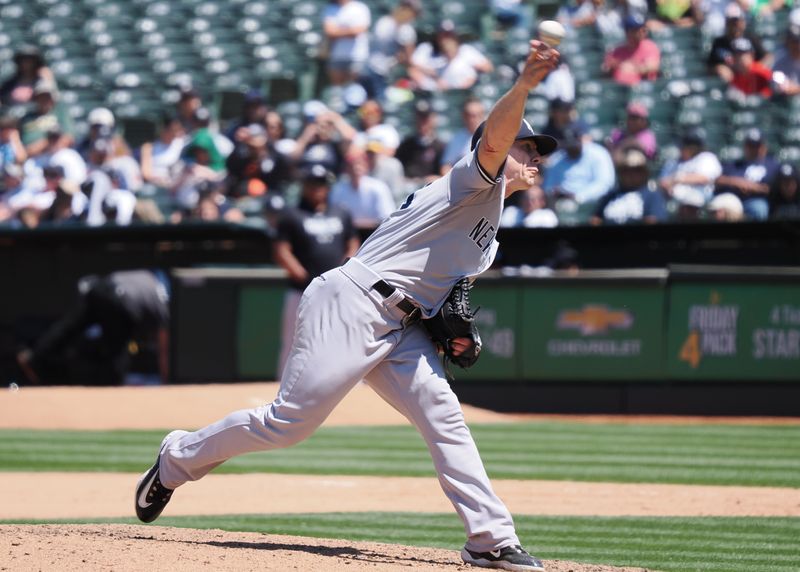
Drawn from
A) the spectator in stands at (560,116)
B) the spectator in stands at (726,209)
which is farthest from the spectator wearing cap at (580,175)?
the spectator in stands at (726,209)

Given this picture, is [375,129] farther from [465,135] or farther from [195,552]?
[195,552]

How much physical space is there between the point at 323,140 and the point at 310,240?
3.88 m

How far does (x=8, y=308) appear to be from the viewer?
15406 millimetres

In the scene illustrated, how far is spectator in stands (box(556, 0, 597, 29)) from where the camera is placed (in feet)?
55.6

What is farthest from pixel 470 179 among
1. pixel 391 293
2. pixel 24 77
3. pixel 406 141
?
pixel 24 77

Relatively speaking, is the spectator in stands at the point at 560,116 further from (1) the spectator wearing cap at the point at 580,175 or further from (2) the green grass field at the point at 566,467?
(2) the green grass field at the point at 566,467

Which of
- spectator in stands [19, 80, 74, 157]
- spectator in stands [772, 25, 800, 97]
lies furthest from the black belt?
spectator in stands [19, 80, 74, 157]

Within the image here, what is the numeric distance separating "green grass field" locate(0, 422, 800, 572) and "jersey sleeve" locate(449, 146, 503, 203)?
179cm

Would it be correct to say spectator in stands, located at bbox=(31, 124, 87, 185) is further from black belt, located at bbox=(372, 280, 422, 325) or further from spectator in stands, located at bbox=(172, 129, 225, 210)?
black belt, located at bbox=(372, 280, 422, 325)

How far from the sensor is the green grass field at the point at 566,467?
6.47 metres

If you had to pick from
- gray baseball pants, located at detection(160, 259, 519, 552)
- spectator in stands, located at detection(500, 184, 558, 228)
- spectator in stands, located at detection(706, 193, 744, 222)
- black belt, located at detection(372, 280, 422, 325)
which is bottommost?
spectator in stands, located at detection(500, 184, 558, 228)

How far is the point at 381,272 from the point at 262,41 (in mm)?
14834

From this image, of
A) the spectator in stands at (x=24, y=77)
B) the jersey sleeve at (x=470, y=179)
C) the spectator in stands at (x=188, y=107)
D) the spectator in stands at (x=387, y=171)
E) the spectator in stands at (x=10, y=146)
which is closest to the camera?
the jersey sleeve at (x=470, y=179)

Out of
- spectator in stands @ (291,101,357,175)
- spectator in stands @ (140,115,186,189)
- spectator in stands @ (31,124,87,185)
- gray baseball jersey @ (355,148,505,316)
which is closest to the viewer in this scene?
gray baseball jersey @ (355,148,505,316)
